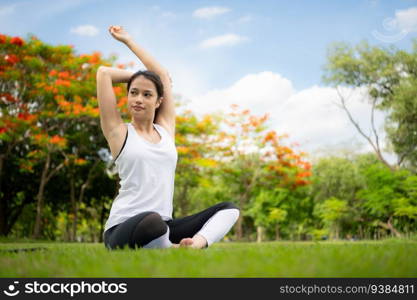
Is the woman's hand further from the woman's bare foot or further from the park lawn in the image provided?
the park lawn

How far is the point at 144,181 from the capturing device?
325 centimetres

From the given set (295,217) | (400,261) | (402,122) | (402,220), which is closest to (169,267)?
(400,261)

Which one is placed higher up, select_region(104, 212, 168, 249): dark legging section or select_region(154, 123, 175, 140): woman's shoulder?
select_region(154, 123, 175, 140): woman's shoulder

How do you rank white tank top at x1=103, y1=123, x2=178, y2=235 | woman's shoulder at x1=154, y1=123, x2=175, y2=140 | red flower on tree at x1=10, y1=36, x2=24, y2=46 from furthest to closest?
1. red flower on tree at x1=10, y1=36, x2=24, y2=46
2. woman's shoulder at x1=154, y1=123, x2=175, y2=140
3. white tank top at x1=103, y1=123, x2=178, y2=235

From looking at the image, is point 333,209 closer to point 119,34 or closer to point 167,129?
Answer: point 167,129

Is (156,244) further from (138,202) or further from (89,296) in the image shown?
(89,296)

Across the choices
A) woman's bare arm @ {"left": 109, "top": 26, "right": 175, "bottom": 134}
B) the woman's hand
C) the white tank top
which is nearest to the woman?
the white tank top

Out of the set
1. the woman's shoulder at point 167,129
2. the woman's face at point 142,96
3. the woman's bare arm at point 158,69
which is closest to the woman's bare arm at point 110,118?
the woman's face at point 142,96

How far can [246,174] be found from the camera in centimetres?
2548

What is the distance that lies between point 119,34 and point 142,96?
0.87 meters

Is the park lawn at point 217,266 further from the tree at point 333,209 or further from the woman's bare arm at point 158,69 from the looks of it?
the tree at point 333,209

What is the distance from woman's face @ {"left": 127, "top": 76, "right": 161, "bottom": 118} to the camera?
3.39 metres

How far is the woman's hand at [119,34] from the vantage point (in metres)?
3.89

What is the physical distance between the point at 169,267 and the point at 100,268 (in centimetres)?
34
